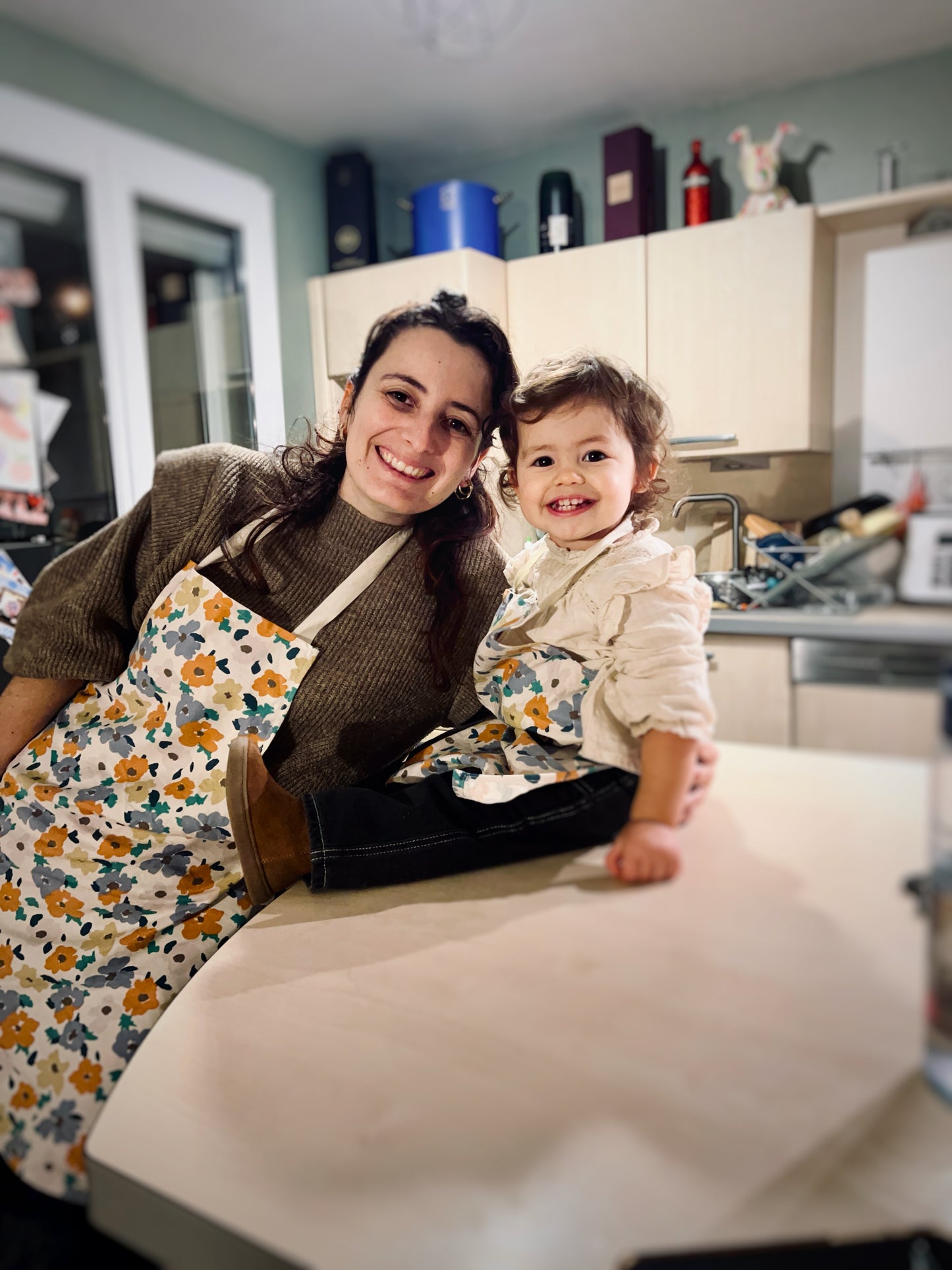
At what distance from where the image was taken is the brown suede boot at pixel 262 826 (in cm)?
68

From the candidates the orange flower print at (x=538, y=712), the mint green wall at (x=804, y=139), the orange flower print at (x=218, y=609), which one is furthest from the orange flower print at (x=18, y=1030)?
the mint green wall at (x=804, y=139)

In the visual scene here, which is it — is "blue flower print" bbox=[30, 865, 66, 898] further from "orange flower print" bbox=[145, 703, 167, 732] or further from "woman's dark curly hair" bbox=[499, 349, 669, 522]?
"woman's dark curly hair" bbox=[499, 349, 669, 522]

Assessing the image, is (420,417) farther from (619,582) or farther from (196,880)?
(196,880)

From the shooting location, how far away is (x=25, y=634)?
0.78 m

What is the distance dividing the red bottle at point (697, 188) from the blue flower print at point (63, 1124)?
2.47 ft

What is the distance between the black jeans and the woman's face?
0.78 feet

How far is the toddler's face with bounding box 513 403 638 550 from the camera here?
0.54m

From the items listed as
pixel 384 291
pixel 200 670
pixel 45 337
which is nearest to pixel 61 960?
pixel 200 670

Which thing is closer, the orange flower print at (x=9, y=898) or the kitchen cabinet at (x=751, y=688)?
the kitchen cabinet at (x=751, y=688)

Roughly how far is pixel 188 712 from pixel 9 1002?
0.89 ft

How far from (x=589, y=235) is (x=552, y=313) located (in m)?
0.05

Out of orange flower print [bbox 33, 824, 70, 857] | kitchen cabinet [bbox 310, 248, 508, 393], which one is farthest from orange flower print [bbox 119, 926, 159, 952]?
kitchen cabinet [bbox 310, 248, 508, 393]

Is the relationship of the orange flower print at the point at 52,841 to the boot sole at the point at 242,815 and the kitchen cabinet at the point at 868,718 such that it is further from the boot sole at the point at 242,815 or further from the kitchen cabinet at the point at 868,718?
the kitchen cabinet at the point at 868,718

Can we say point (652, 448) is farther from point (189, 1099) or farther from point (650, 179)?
point (189, 1099)
